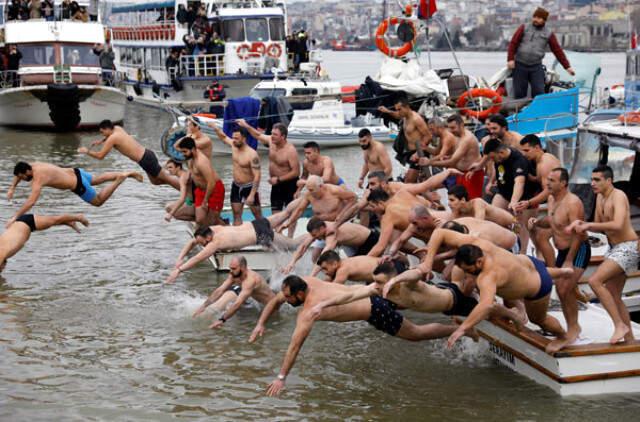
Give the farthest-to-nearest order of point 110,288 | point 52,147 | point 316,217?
1. point 52,147
2. point 110,288
3. point 316,217

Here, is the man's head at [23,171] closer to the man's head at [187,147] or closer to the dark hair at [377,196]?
the man's head at [187,147]

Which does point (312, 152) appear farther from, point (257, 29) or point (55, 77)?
point (257, 29)

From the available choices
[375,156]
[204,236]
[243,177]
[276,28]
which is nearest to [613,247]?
[204,236]

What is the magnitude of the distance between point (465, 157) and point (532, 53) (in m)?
4.80

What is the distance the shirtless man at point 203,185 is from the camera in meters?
14.8

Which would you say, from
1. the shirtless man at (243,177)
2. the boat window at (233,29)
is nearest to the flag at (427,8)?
the shirtless man at (243,177)

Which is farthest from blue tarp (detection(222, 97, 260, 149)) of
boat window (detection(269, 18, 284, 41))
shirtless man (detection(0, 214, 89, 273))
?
boat window (detection(269, 18, 284, 41))

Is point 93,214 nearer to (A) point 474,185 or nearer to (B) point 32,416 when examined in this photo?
(A) point 474,185

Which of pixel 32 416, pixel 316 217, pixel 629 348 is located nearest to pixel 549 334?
pixel 629 348

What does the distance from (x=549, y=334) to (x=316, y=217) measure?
165 inches

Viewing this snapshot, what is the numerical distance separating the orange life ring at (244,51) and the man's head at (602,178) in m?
28.3

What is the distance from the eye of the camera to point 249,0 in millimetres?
39219

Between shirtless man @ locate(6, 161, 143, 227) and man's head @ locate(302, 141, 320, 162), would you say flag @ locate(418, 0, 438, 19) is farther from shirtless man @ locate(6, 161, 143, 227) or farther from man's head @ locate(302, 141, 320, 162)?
shirtless man @ locate(6, 161, 143, 227)

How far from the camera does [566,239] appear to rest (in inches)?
436
